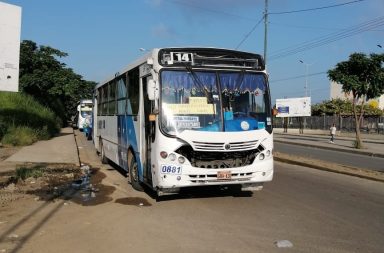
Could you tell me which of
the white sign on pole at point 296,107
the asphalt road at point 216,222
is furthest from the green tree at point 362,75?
the white sign on pole at point 296,107

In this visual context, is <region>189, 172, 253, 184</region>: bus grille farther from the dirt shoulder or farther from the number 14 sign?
the dirt shoulder

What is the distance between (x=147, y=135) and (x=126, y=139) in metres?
2.34

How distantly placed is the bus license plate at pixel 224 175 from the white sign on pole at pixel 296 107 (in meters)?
56.8

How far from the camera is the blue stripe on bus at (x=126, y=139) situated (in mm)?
11234

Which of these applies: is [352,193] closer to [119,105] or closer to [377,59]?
[119,105]

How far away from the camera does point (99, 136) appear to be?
60.8 ft

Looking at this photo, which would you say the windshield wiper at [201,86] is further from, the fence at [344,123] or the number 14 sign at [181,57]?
the fence at [344,123]

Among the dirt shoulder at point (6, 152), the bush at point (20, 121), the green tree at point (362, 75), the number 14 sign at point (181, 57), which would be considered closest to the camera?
the number 14 sign at point (181, 57)

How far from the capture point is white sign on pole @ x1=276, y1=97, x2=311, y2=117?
64562 mm

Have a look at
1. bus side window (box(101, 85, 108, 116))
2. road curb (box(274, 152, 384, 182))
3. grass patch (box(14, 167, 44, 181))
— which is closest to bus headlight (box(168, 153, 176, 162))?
grass patch (box(14, 167, 44, 181))

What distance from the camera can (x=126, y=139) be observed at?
12414 millimetres

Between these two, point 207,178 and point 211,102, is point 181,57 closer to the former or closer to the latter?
point 211,102

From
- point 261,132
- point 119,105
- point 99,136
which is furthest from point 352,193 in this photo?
point 99,136

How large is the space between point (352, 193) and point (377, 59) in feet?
61.2
